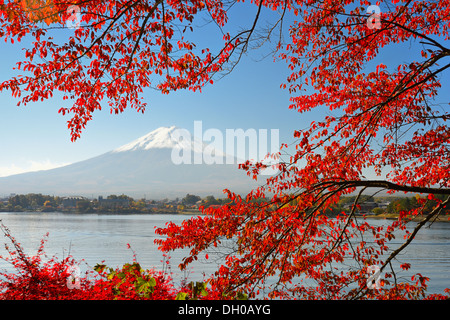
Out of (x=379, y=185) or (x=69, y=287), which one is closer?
(x=379, y=185)

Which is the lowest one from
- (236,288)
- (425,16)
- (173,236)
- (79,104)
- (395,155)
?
(236,288)

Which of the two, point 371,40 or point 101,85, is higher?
point 371,40

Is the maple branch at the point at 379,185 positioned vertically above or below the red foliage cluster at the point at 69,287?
above

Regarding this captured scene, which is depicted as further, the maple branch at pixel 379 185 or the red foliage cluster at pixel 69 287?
the red foliage cluster at pixel 69 287

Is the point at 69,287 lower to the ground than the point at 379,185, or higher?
lower

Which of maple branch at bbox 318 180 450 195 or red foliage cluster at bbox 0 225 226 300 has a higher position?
maple branch at bbox 318 180 450 195

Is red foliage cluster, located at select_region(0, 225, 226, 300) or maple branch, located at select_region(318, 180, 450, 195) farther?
red foliage cluster, located at select_region(0, 225, 226, 300)
